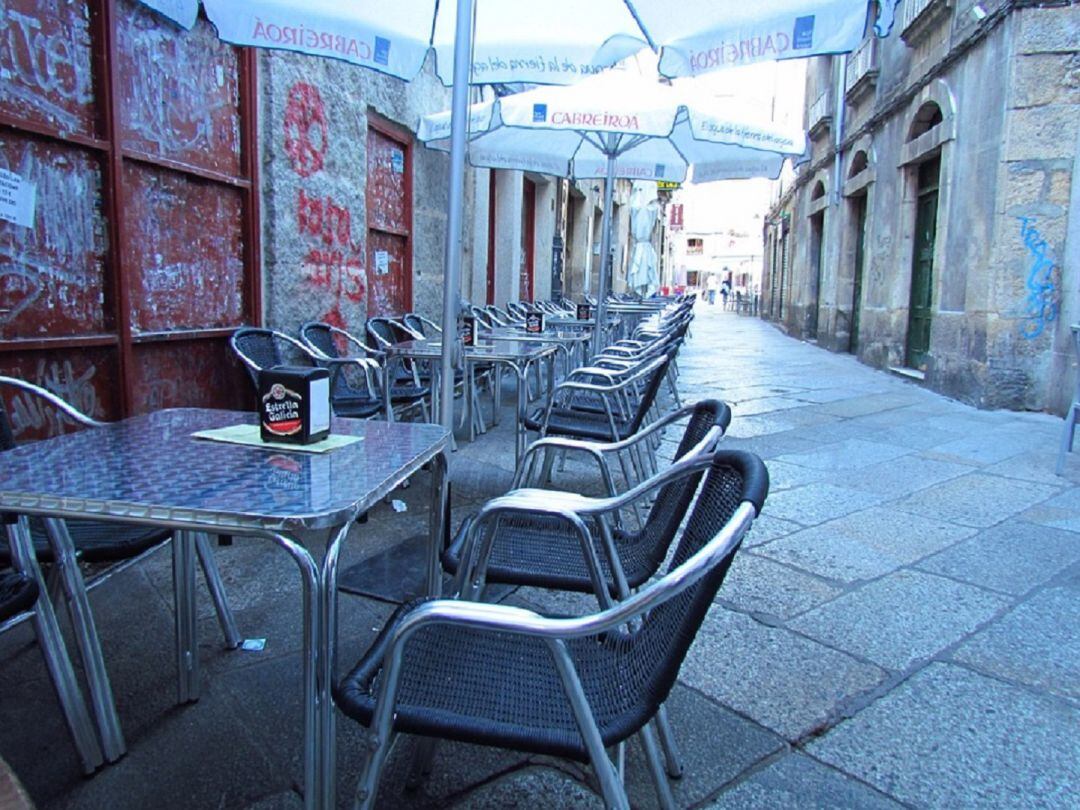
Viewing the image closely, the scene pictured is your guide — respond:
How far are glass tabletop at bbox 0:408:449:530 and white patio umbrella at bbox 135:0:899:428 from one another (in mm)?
1103

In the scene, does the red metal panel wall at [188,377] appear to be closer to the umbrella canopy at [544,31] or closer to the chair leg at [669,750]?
the umbrella canopy at [544,31]

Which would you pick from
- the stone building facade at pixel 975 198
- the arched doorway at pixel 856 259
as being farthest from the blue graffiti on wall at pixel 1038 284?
the arched doorway at pixel 856 259

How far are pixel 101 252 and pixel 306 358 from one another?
1607 millimetres

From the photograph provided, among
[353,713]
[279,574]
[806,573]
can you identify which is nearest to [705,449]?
[353,713]

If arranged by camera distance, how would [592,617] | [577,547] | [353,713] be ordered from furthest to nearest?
[577,547], [353,713], [592,617]

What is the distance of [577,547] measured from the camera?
205 cm

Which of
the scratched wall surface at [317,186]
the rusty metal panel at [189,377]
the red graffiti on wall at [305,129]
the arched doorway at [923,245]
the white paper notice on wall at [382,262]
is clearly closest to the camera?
the rusty metal panel at [189,377]

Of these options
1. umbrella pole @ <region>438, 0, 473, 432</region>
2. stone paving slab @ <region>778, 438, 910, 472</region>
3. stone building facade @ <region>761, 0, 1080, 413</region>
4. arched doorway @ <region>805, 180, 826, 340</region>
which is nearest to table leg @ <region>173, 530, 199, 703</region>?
umbrella pole @ <region>438, 0, 473, 432</region>

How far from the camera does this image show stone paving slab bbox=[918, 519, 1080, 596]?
2912 mm

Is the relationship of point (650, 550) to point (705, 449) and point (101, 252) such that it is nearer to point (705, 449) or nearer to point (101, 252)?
point (705, 449)

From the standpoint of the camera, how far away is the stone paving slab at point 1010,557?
2912mm

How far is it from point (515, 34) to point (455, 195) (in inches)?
58.2

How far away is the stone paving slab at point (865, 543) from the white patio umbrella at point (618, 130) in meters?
2.50

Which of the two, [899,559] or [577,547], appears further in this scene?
[899,559]
